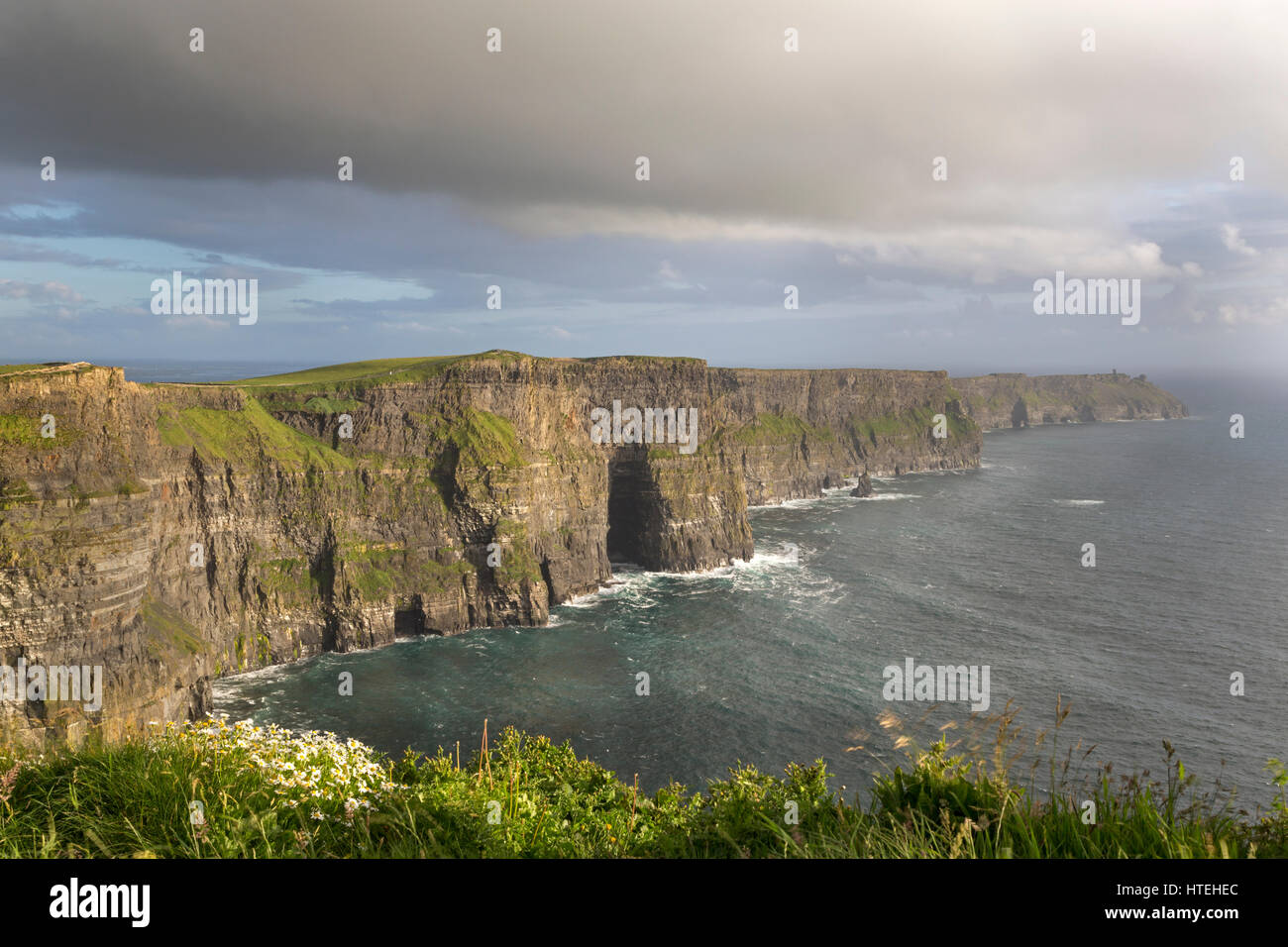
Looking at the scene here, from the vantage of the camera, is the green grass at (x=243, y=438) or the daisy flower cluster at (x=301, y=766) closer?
the daisy flower cluster at (x=301, y=766)

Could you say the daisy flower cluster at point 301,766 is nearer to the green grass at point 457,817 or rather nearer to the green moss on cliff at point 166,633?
the green grass at point 457,817

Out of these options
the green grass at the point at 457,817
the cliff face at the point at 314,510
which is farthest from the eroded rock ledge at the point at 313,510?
the green grass at the point at 457,817

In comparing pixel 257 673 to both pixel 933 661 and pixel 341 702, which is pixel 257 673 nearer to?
pixel 341 702

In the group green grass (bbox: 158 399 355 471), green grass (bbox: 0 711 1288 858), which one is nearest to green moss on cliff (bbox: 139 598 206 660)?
green grass (bbox: 158 399 355 471)

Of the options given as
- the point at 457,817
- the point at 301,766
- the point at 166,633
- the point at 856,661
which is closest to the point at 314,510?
the point at 166,633

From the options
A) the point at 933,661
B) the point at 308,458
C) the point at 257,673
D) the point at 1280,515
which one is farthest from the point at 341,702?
the point at 1280,515

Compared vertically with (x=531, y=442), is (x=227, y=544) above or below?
below
